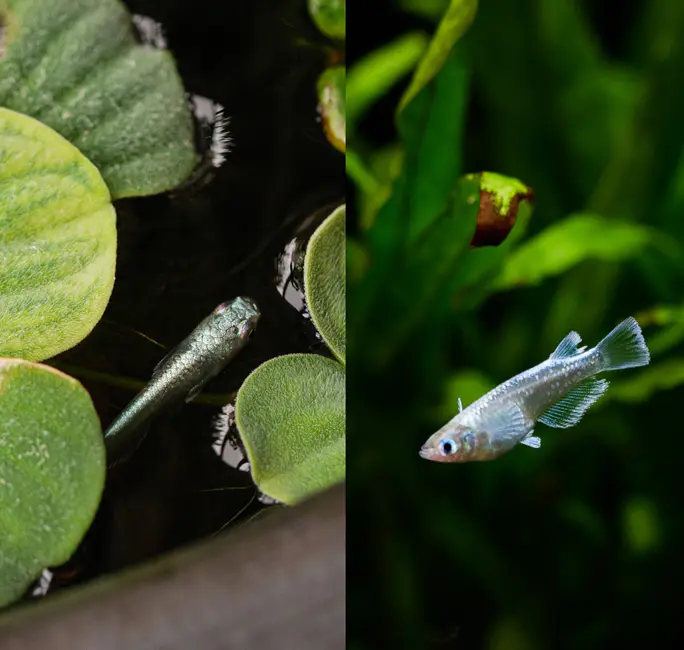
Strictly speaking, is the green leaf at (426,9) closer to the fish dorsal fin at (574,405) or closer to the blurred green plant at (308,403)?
the blurred green plant at (308,403)

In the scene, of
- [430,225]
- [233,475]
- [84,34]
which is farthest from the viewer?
[430,225]

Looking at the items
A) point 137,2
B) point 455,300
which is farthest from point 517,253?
point 137,2

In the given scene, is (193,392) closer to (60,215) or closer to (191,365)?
(191,365)

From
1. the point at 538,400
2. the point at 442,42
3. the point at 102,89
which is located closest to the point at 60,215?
the point at 102,89

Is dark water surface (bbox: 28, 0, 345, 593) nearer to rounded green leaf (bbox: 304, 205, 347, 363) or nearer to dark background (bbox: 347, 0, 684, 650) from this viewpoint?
rounded green leaf (bbox: 304, 205, 347, 363)

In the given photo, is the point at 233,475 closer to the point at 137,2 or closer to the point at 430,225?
the point at 430,225

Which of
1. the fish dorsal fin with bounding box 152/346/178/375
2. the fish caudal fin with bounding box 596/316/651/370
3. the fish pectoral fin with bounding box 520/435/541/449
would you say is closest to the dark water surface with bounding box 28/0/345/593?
the fish dorsal fin with bounding box 152/346/178/375
